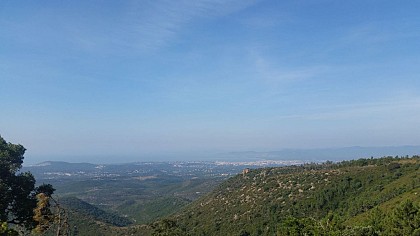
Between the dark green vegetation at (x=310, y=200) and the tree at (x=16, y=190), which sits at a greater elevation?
the tree at (x=16, y=190)

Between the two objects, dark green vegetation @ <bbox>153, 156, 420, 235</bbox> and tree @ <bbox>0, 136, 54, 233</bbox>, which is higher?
tree @ <bbox>0, 136, 54, 233</bbox>

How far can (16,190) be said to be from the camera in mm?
27297

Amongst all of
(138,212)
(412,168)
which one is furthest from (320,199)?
(138,212)

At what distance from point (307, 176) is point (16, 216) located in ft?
161

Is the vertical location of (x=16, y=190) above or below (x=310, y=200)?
above

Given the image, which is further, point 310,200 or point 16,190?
point 310,200

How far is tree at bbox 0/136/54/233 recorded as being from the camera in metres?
25.8

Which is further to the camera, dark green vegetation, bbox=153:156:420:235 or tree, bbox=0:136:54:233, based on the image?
dark green vegetation, bbox=153:156:420:235

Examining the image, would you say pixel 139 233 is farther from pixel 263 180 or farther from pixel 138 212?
pixel 138 212

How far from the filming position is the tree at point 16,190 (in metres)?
25.8

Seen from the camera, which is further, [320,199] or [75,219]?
[75,219]

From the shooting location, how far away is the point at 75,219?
8238cm

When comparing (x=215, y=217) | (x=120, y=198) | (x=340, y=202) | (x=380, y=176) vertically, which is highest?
(x=380, y=176)

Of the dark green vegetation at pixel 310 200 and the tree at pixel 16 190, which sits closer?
the tree at pixel 16 190
